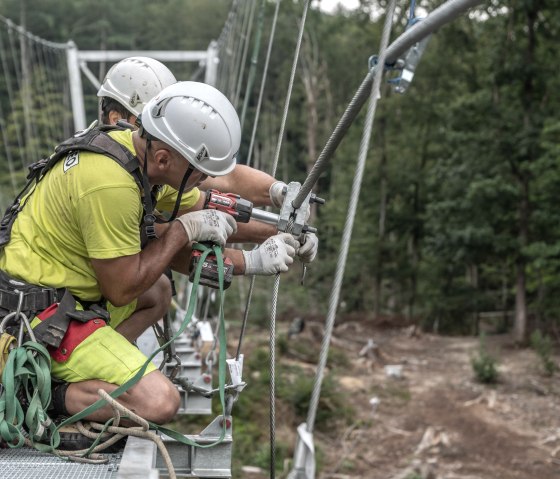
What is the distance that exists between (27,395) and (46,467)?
11.9 inches

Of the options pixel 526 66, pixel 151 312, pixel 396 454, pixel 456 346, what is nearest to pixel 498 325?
pixel 456 346

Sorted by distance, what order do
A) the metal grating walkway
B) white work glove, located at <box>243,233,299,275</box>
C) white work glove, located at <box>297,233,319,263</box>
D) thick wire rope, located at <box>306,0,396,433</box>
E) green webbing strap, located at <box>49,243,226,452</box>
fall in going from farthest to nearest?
white work glove, located at <box>297,233,319,263</box>
white work glove, located at <box>243,233,299,275</box>
green webbing strap, located at <box>49,243,226,452</box>
the metal grating walkway
thick wire rope, located at <box>306,0,396,433</box>

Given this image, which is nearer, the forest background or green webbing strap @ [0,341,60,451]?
green webbing strap @ [0,341,60,451]

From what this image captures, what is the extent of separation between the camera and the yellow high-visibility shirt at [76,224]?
268 cm

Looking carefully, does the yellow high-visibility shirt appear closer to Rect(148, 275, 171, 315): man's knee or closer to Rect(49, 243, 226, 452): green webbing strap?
Rect(49, 243, 226, 452): green webbing strap

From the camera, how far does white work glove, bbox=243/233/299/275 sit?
2.99 metres

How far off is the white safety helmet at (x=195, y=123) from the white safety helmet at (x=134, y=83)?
100cm

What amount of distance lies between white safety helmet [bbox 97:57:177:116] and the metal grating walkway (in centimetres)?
177

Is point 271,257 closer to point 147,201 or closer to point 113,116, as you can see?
point 147,201

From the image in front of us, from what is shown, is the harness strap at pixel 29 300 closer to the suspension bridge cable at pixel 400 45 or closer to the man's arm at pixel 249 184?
the suspension bridge cable at pixel 400 45

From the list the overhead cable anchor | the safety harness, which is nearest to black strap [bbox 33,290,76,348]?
the safety harness

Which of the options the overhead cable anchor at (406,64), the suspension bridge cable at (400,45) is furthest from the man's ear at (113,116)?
the overhead cable anchor at (406,64)

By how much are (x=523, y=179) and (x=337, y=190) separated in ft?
41.1

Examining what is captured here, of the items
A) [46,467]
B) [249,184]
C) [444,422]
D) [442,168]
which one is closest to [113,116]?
[249,184]
